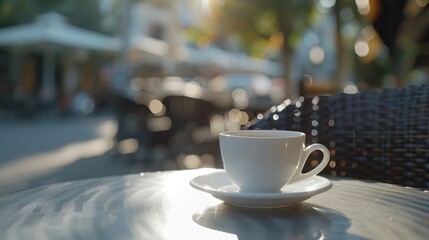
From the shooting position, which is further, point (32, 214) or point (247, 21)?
point (247, 21)

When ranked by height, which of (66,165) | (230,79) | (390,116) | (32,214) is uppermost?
(230,79)

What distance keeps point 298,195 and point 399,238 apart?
156mm

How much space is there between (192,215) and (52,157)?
4.52 m

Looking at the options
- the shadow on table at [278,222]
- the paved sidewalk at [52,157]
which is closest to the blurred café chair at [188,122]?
the paved sidewalk at [52,157]

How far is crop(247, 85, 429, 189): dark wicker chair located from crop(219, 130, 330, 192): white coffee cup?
58cm

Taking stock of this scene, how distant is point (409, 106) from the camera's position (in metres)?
1.27

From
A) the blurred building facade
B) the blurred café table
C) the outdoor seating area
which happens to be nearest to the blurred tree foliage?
the blurred building facade

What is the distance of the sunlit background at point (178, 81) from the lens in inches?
167

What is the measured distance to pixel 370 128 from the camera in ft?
4.29

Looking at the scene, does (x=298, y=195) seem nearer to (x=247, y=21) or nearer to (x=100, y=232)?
(x=100, y=232)

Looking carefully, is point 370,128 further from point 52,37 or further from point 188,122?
point 52,37

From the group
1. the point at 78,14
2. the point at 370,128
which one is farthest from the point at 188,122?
the point at 78,14

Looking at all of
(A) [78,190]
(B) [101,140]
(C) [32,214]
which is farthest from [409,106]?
(B) [101,140]

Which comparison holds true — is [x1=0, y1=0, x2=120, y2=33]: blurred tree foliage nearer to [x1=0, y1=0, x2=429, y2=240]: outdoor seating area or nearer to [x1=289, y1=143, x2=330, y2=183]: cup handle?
[x1=0, y1=0, x2=429, y2=240]: outdoor seating area
